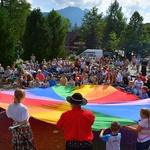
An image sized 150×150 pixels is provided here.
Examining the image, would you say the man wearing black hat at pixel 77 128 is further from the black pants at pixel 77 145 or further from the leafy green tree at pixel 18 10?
the leafy green tree at pixel 18 10

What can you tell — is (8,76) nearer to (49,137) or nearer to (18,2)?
(49,137)

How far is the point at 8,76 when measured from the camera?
13320mm

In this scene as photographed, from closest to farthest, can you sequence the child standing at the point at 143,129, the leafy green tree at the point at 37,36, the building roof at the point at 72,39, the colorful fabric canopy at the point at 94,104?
the child standing at the point at 143,129, the colorful fabric canopy at the point at 94,104, the leafy green tree at the point at 37,36, the building roof at the point at 72,39

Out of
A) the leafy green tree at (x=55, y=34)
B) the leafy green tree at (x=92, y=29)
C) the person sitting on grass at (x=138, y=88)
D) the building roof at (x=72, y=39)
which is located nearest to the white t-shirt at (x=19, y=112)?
the person sitting on grass at (x=138, y=88)

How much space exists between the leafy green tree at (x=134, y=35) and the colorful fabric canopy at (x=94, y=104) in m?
30.1

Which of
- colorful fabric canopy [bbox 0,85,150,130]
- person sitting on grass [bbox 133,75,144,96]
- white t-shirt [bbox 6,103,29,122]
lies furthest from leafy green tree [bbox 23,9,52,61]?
white t-shirt [bbox 6,103,29,122]

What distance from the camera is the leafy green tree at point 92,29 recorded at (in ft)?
144

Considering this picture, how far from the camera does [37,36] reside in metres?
21.6

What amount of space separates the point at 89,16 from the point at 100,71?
33.2 meters

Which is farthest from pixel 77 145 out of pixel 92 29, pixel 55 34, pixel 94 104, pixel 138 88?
pixel 92 29

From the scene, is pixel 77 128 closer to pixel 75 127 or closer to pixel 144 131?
pixel 75 127

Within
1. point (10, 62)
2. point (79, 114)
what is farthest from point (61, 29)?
point (79, 114)

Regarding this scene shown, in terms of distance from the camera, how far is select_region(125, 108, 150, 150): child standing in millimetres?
4230

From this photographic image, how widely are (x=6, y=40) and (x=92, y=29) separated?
28.4 metres
